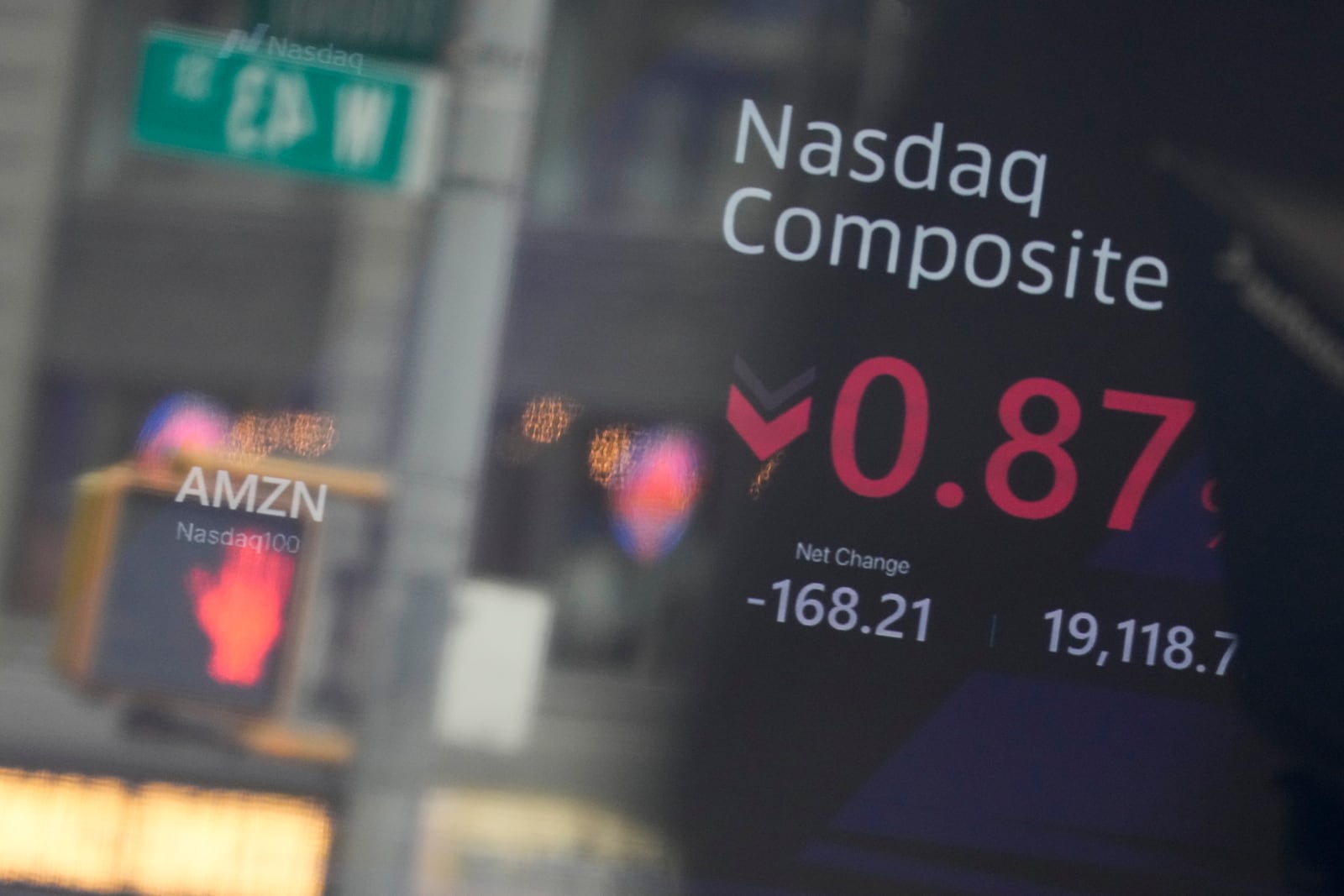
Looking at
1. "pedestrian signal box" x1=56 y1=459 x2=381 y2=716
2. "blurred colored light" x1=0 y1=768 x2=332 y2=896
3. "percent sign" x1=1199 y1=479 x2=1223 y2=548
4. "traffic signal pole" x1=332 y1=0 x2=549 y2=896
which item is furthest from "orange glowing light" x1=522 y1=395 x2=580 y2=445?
"percent sign" x1=1199 y1=479 x2=1223 y2=548

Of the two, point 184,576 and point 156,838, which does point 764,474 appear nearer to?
point 184,576

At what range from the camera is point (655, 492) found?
239cm

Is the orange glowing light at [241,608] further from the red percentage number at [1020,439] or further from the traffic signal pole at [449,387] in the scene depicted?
the red percentage number at [1020,439]

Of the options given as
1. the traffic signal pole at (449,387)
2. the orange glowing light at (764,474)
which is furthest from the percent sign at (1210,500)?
the traffic signal pole at (449,387)

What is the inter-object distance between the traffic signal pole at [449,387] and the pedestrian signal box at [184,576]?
0.14 meters

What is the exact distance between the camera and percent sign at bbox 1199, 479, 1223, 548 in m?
2.43

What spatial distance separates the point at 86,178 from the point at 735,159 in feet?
3.41

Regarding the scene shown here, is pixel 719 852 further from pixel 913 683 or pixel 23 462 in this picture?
pixel 23 462

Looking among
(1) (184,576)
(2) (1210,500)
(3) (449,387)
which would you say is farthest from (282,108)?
(2) (1210,500)

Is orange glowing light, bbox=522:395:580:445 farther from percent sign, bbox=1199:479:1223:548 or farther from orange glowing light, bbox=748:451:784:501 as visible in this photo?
percent sign, bbox=1199:479:1223:548

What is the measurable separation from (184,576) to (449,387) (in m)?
0.53

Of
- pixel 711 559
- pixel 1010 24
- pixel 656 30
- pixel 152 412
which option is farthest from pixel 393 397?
pixel 1010 24

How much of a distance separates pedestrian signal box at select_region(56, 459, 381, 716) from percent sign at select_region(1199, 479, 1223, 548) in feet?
4.47

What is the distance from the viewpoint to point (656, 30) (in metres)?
2.41
